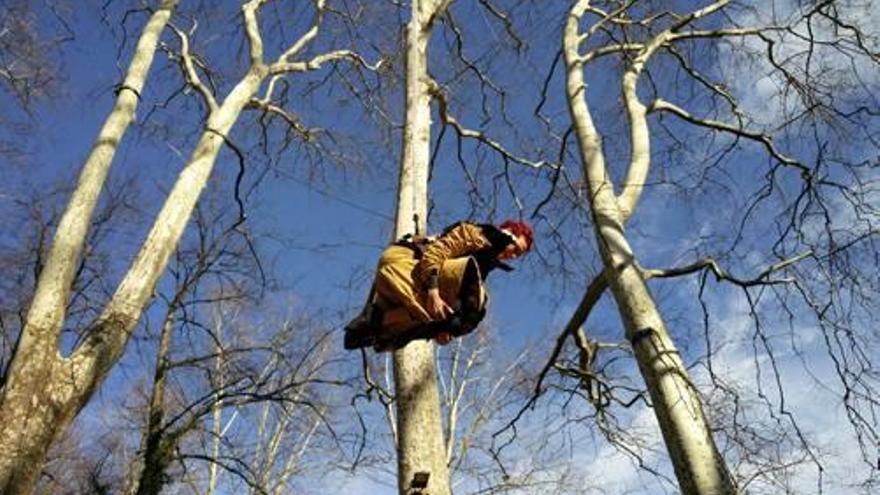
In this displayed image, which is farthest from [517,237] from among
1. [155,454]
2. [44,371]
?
[155,454]

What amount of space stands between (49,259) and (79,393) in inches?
39.6

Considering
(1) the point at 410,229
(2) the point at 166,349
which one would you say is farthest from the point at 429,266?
(2) the point at 166,349

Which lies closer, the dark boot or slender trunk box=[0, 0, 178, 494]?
the dark boot

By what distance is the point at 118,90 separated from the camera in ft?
22.5

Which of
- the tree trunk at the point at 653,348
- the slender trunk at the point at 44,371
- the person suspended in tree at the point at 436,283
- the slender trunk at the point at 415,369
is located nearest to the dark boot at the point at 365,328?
the person suspended in tree at the point at 436,283

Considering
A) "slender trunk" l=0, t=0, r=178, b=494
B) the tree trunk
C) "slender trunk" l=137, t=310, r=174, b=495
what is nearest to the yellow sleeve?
the tree trunk

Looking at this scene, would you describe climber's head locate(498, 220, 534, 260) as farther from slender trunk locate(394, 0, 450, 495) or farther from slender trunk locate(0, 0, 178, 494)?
slender trunk locate(0, 0, 178, 494)

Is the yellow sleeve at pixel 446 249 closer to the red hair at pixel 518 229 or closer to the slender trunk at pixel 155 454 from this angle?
the red hair at pixel 518 229

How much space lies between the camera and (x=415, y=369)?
4441mm

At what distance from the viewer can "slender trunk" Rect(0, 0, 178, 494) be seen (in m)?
4.86

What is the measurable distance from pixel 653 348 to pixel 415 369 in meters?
1.26

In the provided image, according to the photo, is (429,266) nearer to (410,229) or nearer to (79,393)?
(410,229)

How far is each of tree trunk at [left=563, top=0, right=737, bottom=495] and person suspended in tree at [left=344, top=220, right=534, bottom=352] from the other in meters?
0.87

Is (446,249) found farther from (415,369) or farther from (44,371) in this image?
(44,371)
